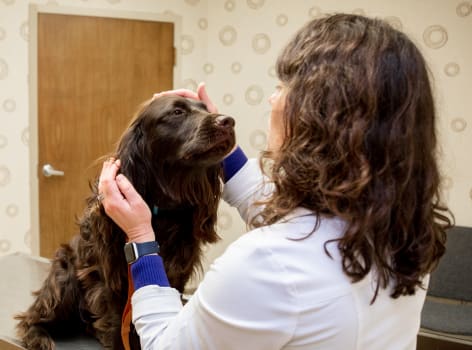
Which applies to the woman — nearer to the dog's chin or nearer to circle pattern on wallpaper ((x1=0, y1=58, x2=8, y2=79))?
the dog's chin

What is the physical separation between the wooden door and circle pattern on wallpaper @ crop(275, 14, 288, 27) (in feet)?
2.60

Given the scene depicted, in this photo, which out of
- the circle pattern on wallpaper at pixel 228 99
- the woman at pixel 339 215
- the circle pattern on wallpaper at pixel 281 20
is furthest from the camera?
the circle pattern on wallpaper at pixel 228 99

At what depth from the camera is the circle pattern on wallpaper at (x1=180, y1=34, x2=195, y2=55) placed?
3.83 m

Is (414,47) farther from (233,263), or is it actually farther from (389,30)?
(233,263)

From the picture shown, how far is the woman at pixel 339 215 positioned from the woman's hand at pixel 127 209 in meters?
0.28

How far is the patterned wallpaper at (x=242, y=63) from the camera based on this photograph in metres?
3.13

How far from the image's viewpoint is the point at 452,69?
10.3 ft

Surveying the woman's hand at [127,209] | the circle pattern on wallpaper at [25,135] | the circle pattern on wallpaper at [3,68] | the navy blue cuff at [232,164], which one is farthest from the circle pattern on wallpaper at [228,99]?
the woman's hand at [127,209]

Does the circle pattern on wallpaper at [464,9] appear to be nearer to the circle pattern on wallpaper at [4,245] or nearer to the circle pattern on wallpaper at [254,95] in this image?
the circle pattern on wallpaper at [254,95]

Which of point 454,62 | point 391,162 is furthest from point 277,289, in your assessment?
point 454,62

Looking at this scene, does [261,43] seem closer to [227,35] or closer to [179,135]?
[227,35]

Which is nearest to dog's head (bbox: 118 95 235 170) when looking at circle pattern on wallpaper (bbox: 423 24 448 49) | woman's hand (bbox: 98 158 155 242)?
woman's hand (bbox: 98 158 155 242)

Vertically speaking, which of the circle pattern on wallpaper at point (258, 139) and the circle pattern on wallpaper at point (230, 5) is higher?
the circle pattern on wallpaper at point (230, 5)

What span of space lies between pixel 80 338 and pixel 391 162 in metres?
1.05
